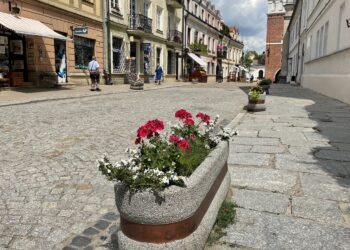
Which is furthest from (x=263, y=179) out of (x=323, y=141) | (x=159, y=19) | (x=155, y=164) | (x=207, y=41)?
(x=207, y=41)

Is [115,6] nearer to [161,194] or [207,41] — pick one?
[161,194]

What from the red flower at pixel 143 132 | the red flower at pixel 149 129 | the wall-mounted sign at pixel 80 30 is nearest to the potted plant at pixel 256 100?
the red flower at pixel 149 129

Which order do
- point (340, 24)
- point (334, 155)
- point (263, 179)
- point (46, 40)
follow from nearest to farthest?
point (263, 179), point (334, 155), point (340, 24), point (46, 40)

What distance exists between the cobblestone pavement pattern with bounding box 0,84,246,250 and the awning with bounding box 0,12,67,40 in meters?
5.71

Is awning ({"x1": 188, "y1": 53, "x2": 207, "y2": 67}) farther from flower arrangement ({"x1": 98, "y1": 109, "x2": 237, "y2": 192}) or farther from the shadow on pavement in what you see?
flower arrangement ({"x1": 98, "y1": 109, "x2": 237, "y2": 192})

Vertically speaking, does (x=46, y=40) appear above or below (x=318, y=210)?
above

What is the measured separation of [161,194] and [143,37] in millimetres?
25904

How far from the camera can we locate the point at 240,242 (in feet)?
8.79

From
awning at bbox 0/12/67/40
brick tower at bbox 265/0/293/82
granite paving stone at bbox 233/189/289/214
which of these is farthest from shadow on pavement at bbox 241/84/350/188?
brick tower at bbox 265/0/293/82

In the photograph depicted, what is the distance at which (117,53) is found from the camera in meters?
23.7

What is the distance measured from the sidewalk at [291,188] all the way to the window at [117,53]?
17656 mm

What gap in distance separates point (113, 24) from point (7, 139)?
695 inches

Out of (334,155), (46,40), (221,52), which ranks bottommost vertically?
(334,155)

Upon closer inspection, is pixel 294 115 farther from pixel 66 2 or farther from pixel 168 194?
pixel 66 2
